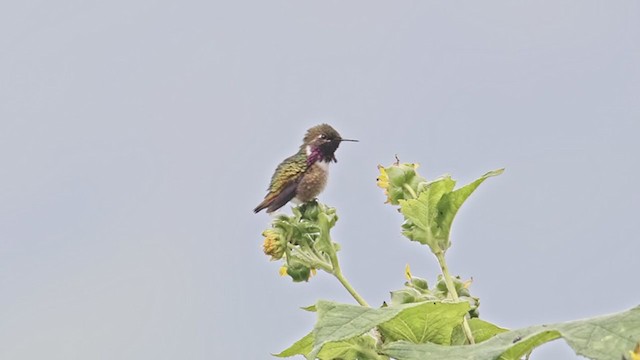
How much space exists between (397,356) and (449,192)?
0.77 meters

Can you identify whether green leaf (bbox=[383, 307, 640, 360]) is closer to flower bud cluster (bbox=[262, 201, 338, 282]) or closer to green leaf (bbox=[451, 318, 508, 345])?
green leaf (bbox=[451, 318, 508, 345])

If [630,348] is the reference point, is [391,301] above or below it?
above

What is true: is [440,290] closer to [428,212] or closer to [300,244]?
[428,212]

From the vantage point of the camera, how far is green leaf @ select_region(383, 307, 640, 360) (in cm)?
200

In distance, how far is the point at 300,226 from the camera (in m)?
3.13

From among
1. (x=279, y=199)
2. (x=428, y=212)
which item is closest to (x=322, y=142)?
(x=279, y=199)

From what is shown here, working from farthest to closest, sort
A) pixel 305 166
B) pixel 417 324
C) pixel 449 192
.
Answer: pixel 305 166 < pixel 449 192 < pixel 417 324

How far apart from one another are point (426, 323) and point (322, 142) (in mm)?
1454

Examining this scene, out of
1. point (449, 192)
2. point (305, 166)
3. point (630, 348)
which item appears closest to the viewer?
point (630, 348)

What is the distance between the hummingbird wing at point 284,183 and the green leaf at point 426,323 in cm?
100

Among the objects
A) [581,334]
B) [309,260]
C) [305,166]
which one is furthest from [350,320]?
[305,166]

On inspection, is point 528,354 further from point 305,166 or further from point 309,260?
point 305,166

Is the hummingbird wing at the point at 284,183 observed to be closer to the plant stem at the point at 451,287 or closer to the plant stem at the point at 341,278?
the plant stem at the point at 341,278

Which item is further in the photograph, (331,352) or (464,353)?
(331,352)
